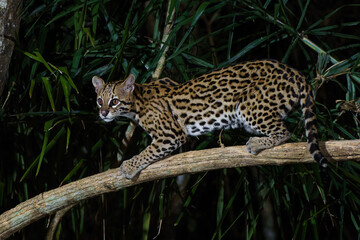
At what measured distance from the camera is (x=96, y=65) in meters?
4.58

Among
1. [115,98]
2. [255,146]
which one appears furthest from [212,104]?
[115,98]

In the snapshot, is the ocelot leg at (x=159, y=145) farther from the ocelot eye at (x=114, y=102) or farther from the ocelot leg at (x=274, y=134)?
the ocelot leg at (x=274, y=134)

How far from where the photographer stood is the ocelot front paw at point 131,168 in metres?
3.82

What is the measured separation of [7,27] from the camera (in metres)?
3.89

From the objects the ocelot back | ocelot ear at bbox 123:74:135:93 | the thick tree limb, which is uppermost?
ocelot ear at bbox 123:74:135:93

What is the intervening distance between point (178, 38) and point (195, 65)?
1.76 ft

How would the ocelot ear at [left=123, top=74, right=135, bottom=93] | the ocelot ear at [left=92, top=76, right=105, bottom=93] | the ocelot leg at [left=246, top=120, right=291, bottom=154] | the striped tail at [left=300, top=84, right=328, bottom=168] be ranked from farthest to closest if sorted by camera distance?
the ocelot ear at [left=92, top=76, right=105, bottom=93], the ocelot ear at [left=123, top=74, right=135, bottom=93], the ocelot leg at [left=246, top=120, right=291, bottom=154], the striped tail at [left=300, top=84, right=328, bottom=168]

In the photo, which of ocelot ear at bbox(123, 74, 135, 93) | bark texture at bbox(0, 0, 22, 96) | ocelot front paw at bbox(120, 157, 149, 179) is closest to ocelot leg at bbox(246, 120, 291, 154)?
ocelot front paw at bbox(120, 157, 149, 179)

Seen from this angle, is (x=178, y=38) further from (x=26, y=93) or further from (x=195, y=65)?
(x=26, y=93)

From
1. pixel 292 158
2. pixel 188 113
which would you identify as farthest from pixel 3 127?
pixel 292 158

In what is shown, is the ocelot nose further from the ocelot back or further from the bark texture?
the bark texture

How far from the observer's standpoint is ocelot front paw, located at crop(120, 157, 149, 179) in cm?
382

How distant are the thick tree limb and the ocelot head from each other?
43 cm

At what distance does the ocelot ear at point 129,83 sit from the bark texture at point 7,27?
2.88 feet
